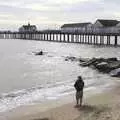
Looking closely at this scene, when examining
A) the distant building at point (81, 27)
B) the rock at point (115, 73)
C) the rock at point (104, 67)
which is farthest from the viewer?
the distant building at point (81, 27)

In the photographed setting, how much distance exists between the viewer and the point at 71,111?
54.6ft

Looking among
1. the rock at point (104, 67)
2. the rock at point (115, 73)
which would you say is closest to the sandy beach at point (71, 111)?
the rock at point (115, 73)

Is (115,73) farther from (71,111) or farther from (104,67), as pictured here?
(71,111)

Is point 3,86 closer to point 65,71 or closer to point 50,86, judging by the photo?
point 50,86

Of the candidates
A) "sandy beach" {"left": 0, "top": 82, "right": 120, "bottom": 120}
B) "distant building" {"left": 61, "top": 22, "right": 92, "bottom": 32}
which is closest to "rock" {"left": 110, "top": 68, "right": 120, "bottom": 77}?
"sandy beach" {"left": 0, "top": 82, "right": 120, "bottom": 120}

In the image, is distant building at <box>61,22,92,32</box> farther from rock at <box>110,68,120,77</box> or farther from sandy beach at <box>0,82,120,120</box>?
sandy beach at <box>0,82,120,120</box>

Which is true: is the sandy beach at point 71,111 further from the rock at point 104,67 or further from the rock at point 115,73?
the rock at point 104,67

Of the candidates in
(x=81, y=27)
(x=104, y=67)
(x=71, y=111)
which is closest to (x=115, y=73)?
(x=104, y=67)

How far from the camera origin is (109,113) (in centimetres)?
1502

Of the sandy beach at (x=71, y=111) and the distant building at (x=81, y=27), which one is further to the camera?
the distant building at (x=81, y=27)

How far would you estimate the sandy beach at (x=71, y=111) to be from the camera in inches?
592

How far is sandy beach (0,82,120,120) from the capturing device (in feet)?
49.3

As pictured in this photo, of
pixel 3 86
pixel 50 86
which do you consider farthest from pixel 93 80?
pixel 3 86

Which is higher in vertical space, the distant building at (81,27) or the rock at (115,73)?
the distant building at (81,27)
